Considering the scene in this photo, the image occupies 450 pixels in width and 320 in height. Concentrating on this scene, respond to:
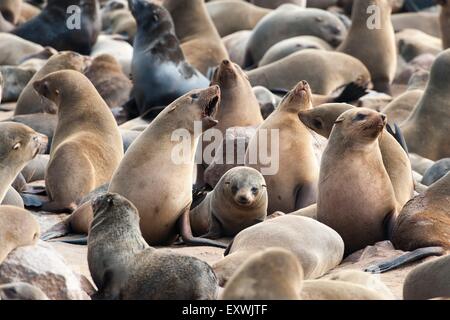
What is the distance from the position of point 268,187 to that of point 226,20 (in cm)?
1097

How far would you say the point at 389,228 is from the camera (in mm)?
8539

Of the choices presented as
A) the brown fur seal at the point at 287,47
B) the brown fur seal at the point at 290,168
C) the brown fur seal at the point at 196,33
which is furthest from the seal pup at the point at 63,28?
the brown fur seal at the point at 290,168

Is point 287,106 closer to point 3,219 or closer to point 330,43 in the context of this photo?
point 3,219

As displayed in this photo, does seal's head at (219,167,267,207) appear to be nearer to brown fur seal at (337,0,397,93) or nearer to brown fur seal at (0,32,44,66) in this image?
brown fur seal at (337,0,397,93)

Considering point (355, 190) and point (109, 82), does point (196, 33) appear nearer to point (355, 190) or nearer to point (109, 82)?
point (109, 82)

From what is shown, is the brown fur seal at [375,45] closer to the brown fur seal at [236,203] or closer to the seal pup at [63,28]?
the seal pup at [63,28]

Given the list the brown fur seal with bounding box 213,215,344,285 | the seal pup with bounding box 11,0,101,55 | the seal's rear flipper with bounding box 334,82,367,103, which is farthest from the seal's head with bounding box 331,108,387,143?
the seal pup with bounding box 11,0,101,55

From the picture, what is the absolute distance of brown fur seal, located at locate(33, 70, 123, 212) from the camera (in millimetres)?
9992

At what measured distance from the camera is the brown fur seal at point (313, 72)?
15164 mm

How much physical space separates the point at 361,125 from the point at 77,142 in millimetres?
2668

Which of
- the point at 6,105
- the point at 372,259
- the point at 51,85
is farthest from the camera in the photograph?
the point at 6,105

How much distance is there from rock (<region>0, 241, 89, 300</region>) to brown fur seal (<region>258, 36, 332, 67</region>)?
10.5 meters

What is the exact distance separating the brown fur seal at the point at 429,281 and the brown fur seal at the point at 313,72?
8258 mm

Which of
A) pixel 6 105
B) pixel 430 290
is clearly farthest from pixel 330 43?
pixel 430 290
